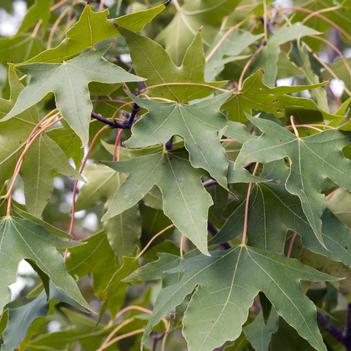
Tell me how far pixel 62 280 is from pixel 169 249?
1.36ft

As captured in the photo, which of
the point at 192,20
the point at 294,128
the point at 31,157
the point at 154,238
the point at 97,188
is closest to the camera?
the point at 294,128

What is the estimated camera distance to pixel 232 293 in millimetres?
1286

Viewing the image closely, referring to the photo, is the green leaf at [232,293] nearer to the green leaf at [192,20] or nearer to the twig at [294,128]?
the twig at [294,128]

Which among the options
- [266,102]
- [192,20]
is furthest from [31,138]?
[192,20]

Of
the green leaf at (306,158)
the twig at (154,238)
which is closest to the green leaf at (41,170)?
the twig at (154,238)

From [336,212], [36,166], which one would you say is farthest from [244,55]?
[36,166]

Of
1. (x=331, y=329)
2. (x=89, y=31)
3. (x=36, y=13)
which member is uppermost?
(x=89, y=31)

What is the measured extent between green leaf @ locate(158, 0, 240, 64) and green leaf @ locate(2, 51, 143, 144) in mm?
642

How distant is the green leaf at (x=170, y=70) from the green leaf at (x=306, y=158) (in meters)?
0.14

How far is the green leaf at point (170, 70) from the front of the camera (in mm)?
1438

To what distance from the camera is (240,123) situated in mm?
1428

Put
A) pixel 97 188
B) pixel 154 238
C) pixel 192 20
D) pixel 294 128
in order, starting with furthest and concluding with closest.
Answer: pixel 192 20 < pixel 97 188 < pixel 154 238 < pixel 294 128

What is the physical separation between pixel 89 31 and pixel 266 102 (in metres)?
0.32

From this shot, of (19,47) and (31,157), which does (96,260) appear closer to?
(31,157)
